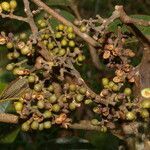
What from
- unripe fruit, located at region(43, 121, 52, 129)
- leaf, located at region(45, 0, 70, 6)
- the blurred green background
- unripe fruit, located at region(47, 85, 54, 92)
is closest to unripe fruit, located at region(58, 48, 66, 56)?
unripe fruit, located at region(47, 85, 54, 92)

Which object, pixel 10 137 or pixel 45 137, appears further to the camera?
pixel 45 137

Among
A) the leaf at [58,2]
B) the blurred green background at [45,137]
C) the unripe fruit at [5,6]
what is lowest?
the blurred green background at [45,137]

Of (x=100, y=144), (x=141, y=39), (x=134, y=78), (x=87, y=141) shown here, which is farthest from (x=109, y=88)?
(x=87, y=141)

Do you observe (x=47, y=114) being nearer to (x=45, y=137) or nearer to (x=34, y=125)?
(x=34, y=125)

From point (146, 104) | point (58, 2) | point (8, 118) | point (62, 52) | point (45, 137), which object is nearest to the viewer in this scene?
point (146, 104)

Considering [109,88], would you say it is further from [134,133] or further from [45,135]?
[45,135]

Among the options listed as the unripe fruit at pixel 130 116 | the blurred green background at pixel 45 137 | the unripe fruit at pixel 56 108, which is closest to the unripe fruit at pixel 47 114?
the unripe fruit at pixel 56 108

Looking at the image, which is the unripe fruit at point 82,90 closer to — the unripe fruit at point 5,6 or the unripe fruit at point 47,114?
the unripe fruit at point 47,114

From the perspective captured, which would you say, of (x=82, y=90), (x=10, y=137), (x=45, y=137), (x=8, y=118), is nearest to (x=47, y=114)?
(x=82, y=90)

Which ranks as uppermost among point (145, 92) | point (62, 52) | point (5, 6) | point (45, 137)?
point (5, 6)

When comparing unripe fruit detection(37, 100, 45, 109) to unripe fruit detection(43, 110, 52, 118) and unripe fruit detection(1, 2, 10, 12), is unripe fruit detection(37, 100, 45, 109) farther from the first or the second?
unripe fruit detection(1, 2, 10, 12)

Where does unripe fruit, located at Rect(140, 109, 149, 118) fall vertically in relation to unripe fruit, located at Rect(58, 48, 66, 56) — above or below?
below
